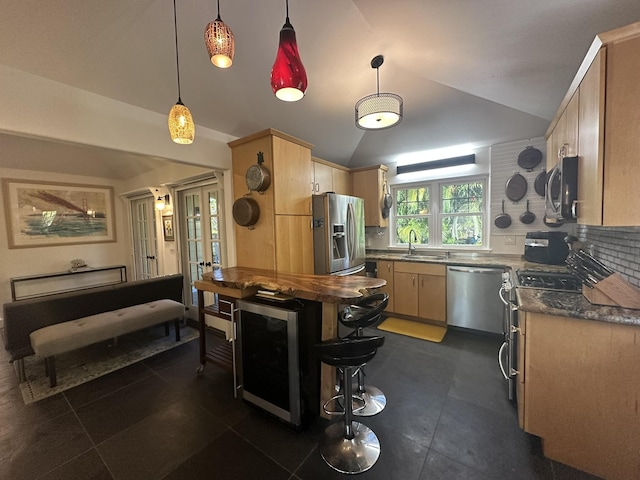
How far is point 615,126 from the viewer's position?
1146mm

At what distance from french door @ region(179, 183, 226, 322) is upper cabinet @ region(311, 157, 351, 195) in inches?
50.5

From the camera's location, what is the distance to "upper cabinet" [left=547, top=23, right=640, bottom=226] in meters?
1.10

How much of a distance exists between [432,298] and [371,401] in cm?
187

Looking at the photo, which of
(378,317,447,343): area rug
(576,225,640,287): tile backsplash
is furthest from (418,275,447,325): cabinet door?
(576,225,640,287): tile backsplash

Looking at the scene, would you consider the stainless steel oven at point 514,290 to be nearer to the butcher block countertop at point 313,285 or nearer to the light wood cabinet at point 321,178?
the butcher block countertop at point 313,285

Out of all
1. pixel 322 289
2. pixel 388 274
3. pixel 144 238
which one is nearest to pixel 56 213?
pixel 144 238

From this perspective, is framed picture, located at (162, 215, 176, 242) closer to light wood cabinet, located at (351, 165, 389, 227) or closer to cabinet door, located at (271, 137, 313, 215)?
cabinet door, located at (271, 137, 313, 215)

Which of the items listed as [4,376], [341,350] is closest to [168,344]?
[4,376]

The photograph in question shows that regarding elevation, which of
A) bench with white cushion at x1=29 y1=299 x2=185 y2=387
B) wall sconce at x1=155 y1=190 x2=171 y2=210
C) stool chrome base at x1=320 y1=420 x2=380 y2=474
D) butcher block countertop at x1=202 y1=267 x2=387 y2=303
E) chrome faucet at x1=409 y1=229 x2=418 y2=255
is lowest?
stool chrome base at x1=320 y1=420 x2=380 y2=474

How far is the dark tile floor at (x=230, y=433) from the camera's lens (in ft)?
4.78

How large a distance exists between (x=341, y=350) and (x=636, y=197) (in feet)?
5.28

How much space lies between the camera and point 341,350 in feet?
4.62

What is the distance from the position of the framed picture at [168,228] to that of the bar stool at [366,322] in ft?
11.3

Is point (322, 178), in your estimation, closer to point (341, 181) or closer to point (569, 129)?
point (341, 181)
